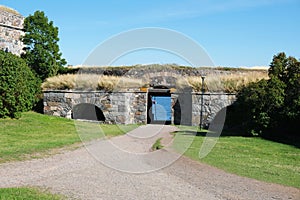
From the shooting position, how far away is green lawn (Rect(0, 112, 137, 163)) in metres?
7.39

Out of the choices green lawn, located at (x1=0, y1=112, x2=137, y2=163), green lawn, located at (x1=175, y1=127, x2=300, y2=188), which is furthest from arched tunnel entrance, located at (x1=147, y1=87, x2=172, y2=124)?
green lawn, located at (x1=175, y1=127, x2=300, y2=188)

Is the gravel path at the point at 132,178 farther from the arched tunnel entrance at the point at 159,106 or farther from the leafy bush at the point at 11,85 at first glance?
the arched tunnel entrance at the point at 159,106

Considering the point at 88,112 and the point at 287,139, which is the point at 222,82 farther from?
the point at 88,112

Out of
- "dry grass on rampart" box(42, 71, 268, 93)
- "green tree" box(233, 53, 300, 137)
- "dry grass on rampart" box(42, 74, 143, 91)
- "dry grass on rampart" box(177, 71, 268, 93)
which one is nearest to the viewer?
"green tree" box(233, 53, 300, 137)

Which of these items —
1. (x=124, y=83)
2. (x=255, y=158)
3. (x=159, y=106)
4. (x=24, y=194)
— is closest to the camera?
(x=24, y=194)

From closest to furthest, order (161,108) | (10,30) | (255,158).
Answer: (255,158) < (161,108) < (10,30)

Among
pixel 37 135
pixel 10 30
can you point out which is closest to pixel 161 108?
pixel 37 135

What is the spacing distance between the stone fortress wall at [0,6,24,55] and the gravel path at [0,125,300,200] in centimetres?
1384

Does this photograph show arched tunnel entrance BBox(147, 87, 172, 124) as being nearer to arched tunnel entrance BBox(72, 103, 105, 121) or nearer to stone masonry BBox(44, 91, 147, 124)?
stone masonry BBox(44, 91, 147, 124)

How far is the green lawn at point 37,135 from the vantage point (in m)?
7.39

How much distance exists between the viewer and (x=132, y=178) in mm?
5621

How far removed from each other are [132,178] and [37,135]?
205 inches

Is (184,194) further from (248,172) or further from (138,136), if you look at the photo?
(138,136)

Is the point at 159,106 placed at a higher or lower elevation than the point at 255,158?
higher
